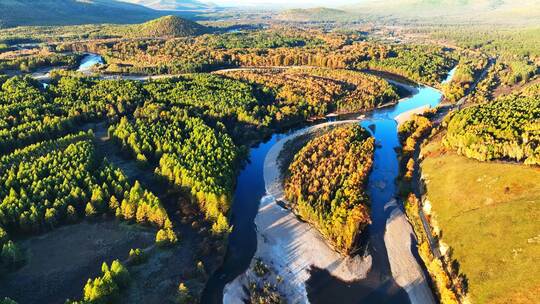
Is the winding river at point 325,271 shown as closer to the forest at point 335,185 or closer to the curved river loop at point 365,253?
the curved river loop at point 365,253

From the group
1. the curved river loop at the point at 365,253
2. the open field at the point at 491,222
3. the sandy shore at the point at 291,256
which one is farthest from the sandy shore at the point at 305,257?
the open field at the point at 491,222

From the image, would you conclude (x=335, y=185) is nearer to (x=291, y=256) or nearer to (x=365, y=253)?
(x=365, y=253)

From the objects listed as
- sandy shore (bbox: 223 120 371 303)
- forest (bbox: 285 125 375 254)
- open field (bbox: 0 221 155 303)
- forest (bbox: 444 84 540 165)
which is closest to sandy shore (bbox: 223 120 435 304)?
sandy shore (bbox: 223 120 371 303)

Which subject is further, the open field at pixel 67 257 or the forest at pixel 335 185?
the forest at pixel 335 185

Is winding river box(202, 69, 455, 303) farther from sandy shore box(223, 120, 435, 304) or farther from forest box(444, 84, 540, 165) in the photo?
forest box(444, 84, 540, 165)

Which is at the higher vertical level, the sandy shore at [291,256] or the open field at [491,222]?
the open field at [491,222]
